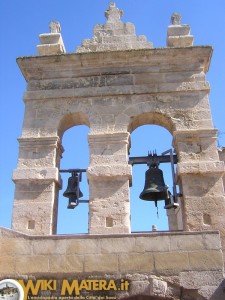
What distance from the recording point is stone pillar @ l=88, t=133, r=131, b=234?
5938mm

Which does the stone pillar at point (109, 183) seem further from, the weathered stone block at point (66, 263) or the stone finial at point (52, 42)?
the stone finial at point (52, 42)

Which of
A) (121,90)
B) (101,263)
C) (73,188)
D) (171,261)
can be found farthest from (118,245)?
(121,90)

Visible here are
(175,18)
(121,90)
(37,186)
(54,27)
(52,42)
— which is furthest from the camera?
(54,27)

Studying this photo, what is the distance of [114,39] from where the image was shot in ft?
25.3

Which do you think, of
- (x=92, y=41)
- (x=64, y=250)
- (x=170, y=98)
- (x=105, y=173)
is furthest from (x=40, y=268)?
(x=92, y=41)

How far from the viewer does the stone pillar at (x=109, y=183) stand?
5938 mm

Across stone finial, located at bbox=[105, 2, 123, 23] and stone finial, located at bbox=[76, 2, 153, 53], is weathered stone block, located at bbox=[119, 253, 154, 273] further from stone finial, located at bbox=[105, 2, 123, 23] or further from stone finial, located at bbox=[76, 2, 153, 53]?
stone finial, located at bbox=[105, 2, 123, 23]

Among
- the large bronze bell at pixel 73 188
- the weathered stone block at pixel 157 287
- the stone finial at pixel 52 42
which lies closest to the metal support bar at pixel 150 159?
the large bronze bell at pixel 73 188

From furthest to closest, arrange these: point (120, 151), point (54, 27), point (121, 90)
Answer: point (54, 27), point (121, 90), point (120, 151)

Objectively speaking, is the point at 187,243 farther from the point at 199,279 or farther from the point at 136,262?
the point at 136,262

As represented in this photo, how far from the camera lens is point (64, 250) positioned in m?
5.26

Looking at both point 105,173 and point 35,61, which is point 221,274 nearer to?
point 105,173

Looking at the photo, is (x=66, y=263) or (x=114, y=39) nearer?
(x=66, y=263)

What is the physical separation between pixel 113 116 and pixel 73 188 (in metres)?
1.33
